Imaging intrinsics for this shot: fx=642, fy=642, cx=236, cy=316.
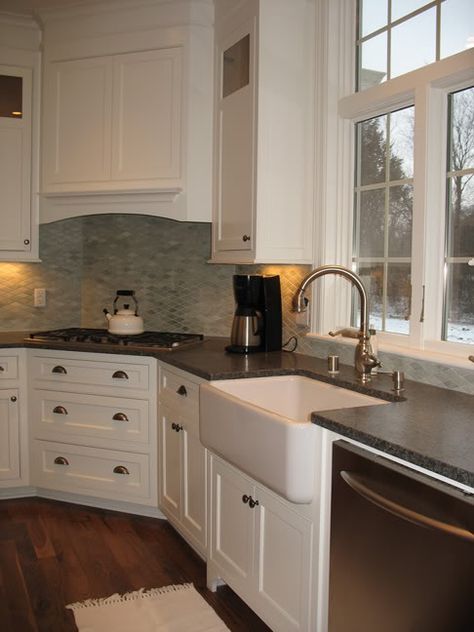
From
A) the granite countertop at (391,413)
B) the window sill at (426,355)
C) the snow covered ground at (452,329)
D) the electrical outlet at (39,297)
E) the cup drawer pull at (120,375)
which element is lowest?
the cup drawer pull at (120,375)

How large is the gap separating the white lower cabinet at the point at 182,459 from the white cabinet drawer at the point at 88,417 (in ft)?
0.51

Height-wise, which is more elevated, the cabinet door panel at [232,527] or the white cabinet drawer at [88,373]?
the white cabinet drawer at [88,373]

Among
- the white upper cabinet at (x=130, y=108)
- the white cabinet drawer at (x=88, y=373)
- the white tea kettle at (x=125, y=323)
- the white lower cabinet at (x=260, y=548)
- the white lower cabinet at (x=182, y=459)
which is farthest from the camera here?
the white tea kettle at (x=125, y=323)

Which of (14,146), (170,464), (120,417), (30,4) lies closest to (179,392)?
(170,464)

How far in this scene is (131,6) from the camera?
3324 mm

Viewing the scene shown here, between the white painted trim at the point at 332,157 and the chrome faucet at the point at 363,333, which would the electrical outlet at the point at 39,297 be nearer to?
the white painted trim at the point at 332,157

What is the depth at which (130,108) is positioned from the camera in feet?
11.0

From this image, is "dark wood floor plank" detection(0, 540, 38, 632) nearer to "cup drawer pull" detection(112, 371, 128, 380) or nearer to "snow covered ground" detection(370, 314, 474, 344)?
"cup drawer pull" detection(112, 371, 128, 380)

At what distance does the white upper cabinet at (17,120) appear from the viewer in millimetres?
3611

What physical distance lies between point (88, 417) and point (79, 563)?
0.77 m

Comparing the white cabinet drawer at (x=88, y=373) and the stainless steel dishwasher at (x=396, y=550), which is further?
the white cabinet drawer at (x=88, y=373)

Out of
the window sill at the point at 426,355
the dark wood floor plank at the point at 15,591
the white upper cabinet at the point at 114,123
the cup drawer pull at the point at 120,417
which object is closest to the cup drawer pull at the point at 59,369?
the cup drawer pull at the point at 120,417

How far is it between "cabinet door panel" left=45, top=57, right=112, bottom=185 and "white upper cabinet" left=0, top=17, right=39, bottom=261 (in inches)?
5.5

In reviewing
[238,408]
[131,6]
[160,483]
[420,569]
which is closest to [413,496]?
[420,569]
